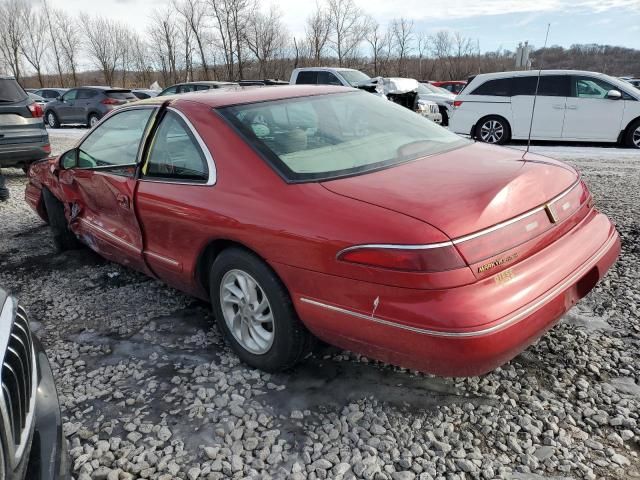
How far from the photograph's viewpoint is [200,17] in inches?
1446

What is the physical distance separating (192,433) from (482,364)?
134 centimetres

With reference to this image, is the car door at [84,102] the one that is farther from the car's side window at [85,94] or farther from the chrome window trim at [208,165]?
the chrome window trim at [208,165]

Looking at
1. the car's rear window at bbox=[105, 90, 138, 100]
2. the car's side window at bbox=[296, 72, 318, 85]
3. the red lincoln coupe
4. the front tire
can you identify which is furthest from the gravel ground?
the car's rear window at bbox=[105, 90, 138, 100]

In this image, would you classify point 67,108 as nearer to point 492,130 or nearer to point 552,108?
point 492,130

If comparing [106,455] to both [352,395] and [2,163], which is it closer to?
[352,395]

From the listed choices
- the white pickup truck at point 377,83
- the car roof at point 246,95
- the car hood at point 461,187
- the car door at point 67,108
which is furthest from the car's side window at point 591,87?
the car door at point 67,108

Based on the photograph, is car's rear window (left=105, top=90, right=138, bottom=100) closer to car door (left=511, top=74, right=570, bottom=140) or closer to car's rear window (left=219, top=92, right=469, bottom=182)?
car door (left=511, top=74, right=570, bottom=140)

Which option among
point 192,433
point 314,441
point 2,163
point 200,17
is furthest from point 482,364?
point 200,17

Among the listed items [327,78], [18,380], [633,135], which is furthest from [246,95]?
[327,78]

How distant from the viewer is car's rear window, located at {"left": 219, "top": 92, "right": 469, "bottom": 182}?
8.81ft

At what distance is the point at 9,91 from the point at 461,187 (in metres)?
8.27

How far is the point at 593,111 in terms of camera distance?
10.4m

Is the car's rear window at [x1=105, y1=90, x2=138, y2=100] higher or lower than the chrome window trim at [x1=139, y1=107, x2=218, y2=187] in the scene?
lower

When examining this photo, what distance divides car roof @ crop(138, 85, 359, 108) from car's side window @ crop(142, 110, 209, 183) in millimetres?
181
